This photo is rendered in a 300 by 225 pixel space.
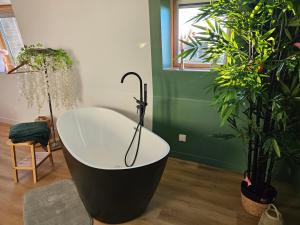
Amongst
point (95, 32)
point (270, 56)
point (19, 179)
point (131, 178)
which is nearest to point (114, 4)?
point (95, 32)

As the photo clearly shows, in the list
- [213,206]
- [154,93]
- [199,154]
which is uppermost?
[154,93]

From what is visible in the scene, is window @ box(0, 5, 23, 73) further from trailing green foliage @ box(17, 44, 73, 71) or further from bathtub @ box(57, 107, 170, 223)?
bathtub @ box(57, 107, 170, 223)

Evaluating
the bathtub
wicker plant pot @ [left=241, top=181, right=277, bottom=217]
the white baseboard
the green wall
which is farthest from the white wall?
the white baseboard

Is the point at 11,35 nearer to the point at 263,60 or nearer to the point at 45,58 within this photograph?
the point at 45,58

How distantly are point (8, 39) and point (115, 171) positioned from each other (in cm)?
359

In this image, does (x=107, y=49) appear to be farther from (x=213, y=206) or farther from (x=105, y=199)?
(x=213, y=206)

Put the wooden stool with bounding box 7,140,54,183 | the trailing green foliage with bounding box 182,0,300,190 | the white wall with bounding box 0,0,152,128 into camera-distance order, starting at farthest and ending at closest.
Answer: the white wall with bounding box 0,0,152,128, the wooden stool with bounding box 7,140,54,183, the trailing green foliage with bounding box 182,0,300,190

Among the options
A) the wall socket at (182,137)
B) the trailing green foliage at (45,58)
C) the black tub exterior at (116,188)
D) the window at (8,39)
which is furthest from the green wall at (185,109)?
the window at (8,39)

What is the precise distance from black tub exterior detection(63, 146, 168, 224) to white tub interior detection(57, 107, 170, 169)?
632mm

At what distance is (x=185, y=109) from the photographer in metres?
2.54

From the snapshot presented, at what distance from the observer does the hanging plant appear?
2.82 metres

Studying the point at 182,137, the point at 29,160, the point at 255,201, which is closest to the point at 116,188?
the point at 255,201

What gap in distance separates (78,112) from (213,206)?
6.25 ft

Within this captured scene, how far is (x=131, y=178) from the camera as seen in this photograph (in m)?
1.54
